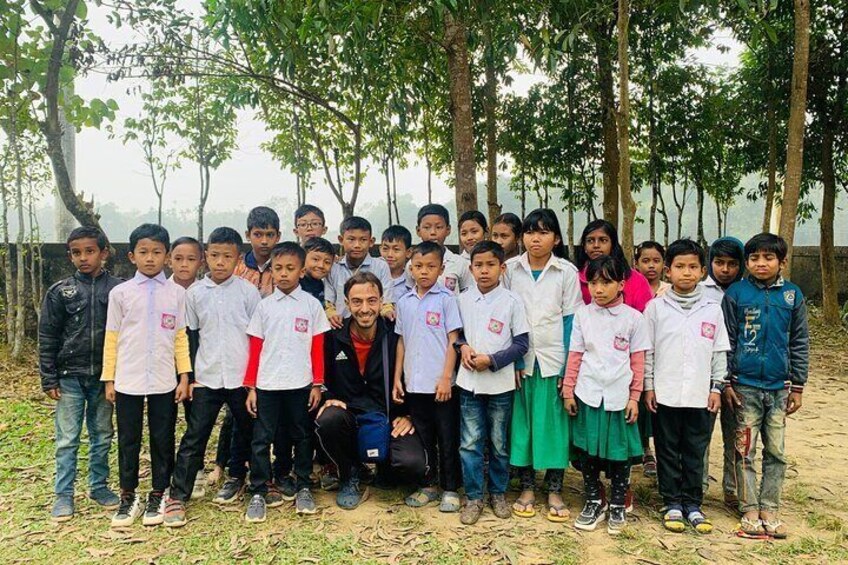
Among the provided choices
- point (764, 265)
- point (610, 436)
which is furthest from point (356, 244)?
point (764, 265)

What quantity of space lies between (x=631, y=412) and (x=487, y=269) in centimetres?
114

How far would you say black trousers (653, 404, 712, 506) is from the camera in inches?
132

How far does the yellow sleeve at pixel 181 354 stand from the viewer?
3.54 meters

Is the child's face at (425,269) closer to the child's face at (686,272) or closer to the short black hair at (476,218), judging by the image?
the short black hair at (476,218)

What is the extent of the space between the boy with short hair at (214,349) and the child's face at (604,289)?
205 centimetres

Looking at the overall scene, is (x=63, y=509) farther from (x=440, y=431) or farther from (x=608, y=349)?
(x=608, y=349)

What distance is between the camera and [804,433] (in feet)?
17.5

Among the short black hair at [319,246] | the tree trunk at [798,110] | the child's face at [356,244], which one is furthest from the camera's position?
the tree trunk at [798,110]

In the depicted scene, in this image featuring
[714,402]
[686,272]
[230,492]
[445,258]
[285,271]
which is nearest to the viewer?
[714,402]

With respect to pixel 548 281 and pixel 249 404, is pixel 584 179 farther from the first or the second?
pixel 249 404

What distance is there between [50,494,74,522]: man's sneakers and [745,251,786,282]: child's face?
4.17 m

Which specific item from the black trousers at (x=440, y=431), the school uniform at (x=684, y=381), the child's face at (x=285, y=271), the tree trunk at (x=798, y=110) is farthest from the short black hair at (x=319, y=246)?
the tree trunk at (x=798, y=110)

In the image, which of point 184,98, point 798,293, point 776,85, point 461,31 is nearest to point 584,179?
point 776,85

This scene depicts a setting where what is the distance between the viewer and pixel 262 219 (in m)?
4.09
